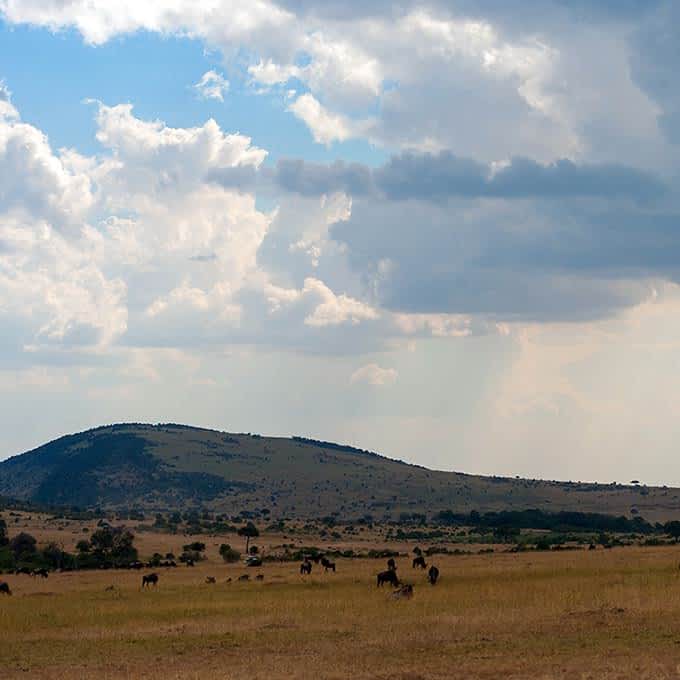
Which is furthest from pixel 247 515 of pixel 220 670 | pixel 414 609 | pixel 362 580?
pixel 220 670

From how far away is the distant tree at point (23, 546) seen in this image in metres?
84.1

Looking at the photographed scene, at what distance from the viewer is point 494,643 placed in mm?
28422

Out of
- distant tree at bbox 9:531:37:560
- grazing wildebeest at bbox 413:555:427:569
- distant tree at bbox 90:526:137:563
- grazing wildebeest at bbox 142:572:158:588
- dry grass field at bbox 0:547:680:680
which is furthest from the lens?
distant tree at bbox 9:531:37:560

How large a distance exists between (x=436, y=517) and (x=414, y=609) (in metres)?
139

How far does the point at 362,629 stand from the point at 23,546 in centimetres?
6073

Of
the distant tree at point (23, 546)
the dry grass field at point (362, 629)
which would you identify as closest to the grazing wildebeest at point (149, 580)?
the dry grass field at point (362, 629)

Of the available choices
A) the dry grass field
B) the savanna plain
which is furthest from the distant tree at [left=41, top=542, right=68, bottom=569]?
the dry grass field

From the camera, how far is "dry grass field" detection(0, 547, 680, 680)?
25.2 meters

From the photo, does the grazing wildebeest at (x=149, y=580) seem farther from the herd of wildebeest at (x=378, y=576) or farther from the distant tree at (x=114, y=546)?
the distant tree at (x=114, y=546)

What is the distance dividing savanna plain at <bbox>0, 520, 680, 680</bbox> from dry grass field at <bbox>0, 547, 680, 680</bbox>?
0.06m

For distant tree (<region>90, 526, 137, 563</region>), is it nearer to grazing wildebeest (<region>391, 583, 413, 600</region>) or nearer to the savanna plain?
the savanna plain

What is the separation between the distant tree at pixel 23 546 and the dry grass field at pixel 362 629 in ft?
105

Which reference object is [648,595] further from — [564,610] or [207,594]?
[207,594]

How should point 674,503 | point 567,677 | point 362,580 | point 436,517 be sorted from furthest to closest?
1. point 674,503
2. point 436,517
3. point 362,580
4. point 567,677
